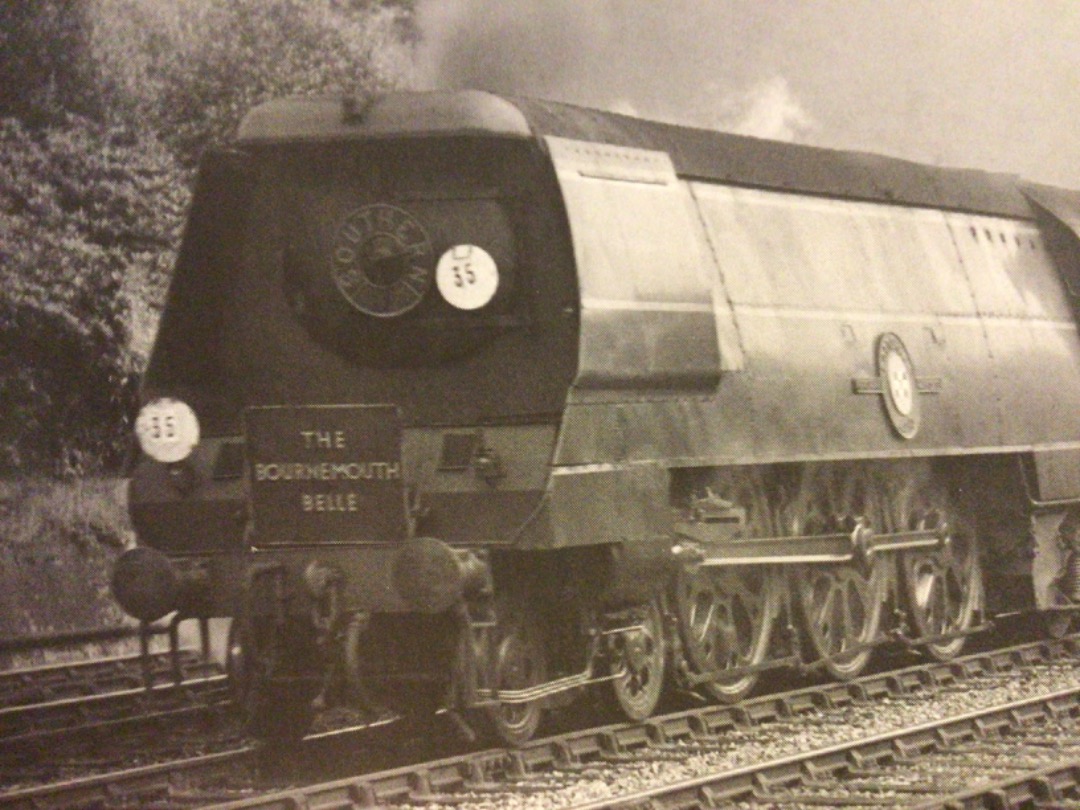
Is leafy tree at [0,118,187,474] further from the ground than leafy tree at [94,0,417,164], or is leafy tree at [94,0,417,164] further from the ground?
leafy tree at [94,0,417,164]

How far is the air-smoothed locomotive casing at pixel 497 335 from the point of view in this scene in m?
9.25

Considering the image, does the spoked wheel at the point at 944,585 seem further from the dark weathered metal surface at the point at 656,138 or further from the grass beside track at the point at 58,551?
the grass beside track at the point at 58,551

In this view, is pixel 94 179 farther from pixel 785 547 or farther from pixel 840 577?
pixel 785 547

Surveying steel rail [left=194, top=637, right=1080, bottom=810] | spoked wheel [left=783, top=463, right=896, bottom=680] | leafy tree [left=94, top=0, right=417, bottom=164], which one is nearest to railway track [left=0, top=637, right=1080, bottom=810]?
steel rail [left=194, top=637, right=1080, bottom=810]

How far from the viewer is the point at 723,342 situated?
10.6m

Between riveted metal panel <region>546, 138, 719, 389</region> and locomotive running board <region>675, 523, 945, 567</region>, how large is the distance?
35.9 inches

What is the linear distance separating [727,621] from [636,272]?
2676 mm

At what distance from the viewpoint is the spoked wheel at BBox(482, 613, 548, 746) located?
9.43 metres

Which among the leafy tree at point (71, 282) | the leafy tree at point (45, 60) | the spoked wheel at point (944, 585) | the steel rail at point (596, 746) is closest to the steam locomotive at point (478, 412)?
the steel rail at point (596, 746)

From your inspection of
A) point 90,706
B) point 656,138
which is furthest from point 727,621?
point 90,706

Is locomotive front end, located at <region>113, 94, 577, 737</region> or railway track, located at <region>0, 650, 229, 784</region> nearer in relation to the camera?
locomotive front end, located at <region>113, 94, 577, 737</region>

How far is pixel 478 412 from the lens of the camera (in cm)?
960

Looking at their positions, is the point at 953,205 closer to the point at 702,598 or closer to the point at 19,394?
the point at 702,598

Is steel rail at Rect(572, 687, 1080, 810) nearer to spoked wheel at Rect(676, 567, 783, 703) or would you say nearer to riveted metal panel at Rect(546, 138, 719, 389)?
spoked wheel at Rect(676, 567, 783, 703)
